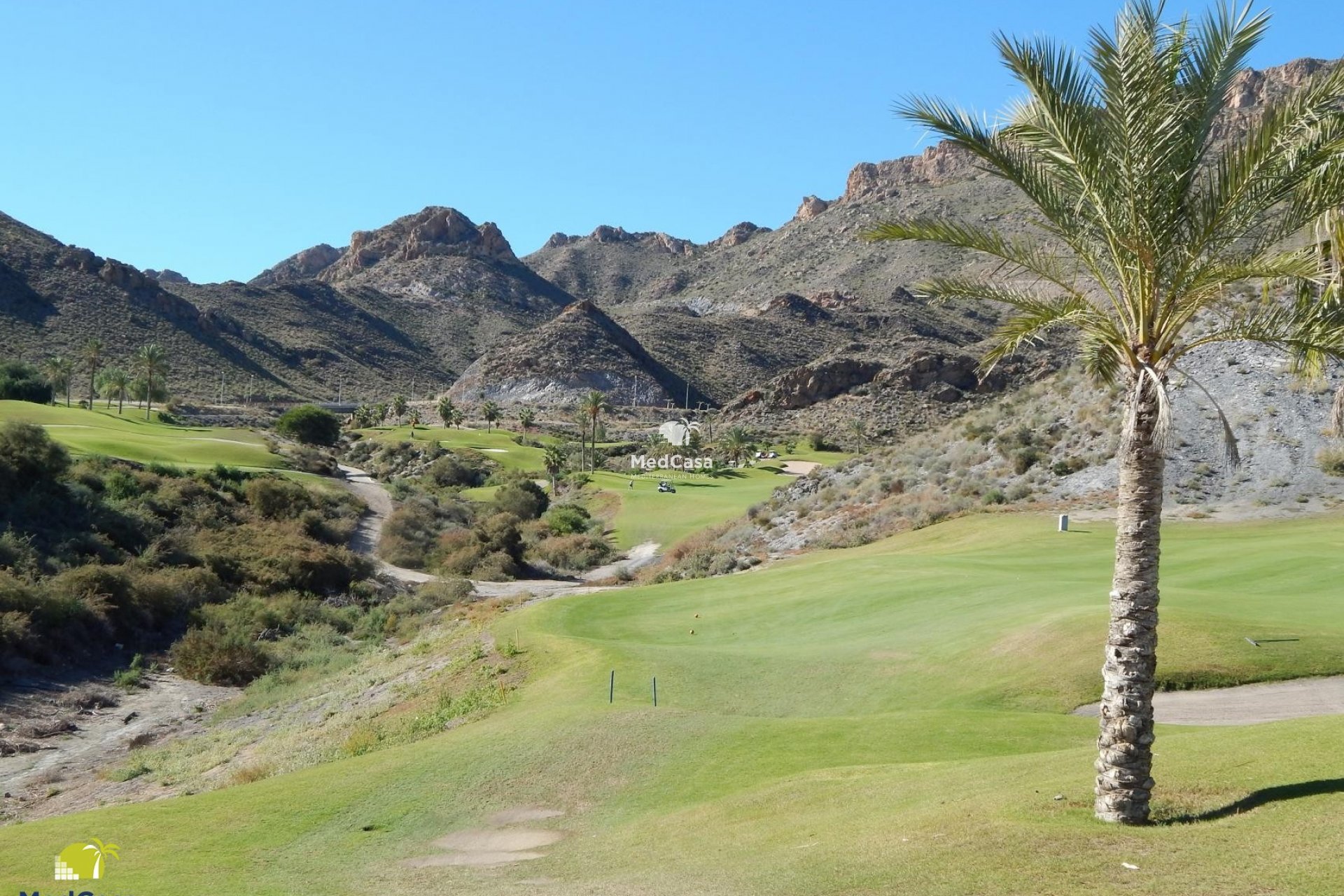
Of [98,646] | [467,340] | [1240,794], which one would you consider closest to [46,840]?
[1240,794]

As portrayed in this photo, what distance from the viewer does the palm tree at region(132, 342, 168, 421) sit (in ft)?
288

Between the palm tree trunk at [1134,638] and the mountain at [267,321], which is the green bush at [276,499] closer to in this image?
the palm tree trunk at [1134,638]

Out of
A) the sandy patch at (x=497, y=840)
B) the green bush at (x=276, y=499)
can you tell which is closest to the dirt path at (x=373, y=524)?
the green bush at (x=276, y=499)

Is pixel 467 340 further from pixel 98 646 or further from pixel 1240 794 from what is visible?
pixel 1240 794

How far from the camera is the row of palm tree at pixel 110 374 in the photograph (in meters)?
87.9

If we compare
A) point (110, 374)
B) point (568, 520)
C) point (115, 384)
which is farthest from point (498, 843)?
point (110, 374)

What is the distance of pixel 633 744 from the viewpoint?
Result: 45.2 feet

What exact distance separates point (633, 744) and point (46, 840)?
21.7 feet

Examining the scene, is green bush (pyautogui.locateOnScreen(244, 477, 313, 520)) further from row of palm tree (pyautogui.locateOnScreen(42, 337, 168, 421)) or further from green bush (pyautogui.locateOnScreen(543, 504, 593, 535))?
row of palm tree (pyautogui.locateOnScreen(42, 337, 168, 421))

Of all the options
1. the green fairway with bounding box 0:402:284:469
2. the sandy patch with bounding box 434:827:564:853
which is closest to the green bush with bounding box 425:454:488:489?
the green fairway with bounding box 0:402:284:469

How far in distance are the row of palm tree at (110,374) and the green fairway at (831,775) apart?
7612cm

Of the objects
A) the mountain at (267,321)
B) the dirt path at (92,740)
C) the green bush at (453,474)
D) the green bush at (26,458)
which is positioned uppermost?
the mountain at (267,321)

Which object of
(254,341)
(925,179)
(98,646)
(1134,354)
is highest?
(925,179)

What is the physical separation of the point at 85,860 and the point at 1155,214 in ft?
37.5
